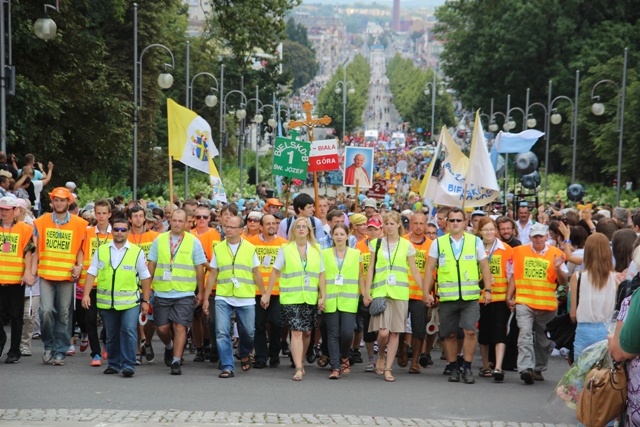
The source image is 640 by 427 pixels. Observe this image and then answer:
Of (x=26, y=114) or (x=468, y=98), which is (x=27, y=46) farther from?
(x=468, y=98)

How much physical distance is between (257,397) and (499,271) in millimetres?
3205

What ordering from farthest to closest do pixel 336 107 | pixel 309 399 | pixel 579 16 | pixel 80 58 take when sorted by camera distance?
1. pixel 336 107
2. pixel 579 16
3. pixel 80 58
4. pixel 309 399

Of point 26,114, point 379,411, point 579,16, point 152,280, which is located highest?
point 579,16

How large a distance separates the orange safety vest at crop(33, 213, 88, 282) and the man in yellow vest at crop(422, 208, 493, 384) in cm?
347

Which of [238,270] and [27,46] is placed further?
[27,46]

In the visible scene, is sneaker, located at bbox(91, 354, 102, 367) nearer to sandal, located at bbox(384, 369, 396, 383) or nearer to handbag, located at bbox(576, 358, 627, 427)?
sandal, located at bbox(384, 369, 396, 383)

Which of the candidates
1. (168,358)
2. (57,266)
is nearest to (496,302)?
(168,358)

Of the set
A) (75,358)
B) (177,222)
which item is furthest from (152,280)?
(75,358)

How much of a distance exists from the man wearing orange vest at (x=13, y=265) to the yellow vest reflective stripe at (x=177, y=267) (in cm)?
125

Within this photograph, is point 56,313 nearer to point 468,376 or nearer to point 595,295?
point 468,376

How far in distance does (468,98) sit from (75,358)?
58143 millimetres

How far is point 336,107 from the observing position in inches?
5679

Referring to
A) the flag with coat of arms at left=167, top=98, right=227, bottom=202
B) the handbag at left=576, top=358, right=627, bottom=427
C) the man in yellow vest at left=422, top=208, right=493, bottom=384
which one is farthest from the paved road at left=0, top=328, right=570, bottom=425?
the flag with coat of arms at left=167, top=98, right=227, bottom=202

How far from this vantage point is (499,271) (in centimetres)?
1319
